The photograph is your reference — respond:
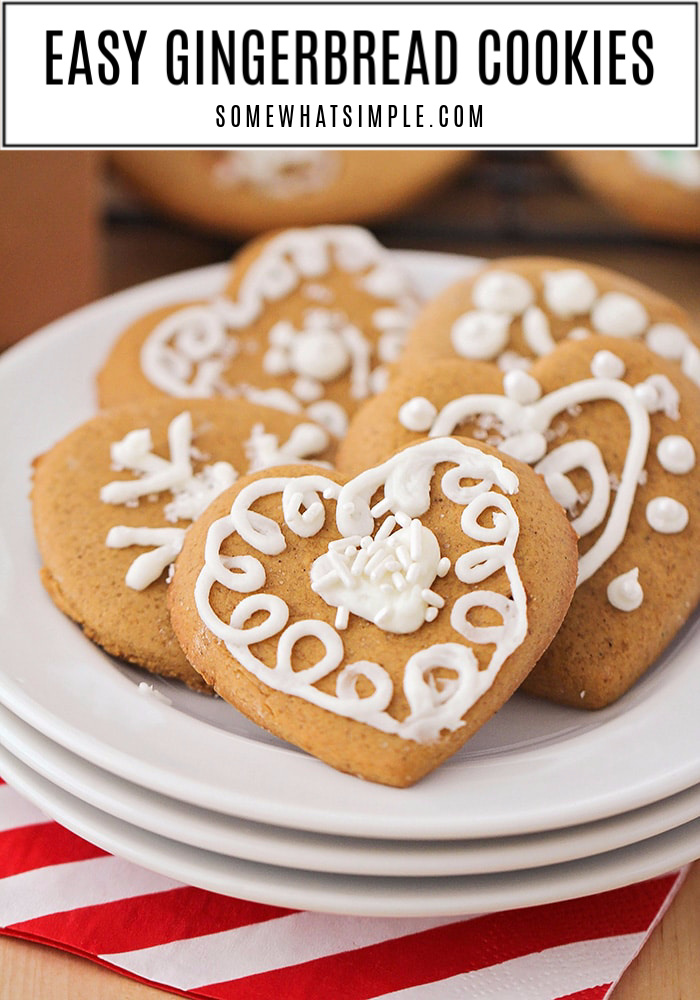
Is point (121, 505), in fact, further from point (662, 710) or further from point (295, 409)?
point (662, 710)

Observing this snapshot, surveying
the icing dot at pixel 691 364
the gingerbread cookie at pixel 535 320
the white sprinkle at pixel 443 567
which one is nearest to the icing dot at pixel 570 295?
the gingerbread cookie at pixel 535 320

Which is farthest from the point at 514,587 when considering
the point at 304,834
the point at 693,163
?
the point at 693,163

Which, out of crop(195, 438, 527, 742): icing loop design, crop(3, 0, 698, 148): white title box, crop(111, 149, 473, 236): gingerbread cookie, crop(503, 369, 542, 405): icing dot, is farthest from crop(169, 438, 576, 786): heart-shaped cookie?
crop(111, 149, 473, 236): gingerbread cookie

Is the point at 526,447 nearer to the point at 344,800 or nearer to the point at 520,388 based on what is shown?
the point at 520,388

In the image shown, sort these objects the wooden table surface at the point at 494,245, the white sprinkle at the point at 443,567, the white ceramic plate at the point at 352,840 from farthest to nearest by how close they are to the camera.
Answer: the wooden table surface at the point at 494,245 < the white sprinkle at the point at 443,567 < the white ceramic plate at the point at 352,840

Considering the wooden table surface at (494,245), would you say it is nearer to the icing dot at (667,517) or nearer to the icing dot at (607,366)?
the icing dot at (607,366)

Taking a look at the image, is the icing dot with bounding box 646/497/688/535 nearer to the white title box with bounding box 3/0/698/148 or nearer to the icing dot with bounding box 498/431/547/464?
the icing dot with bounding box 498/431/547/464

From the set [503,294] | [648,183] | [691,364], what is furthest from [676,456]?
[648,183]

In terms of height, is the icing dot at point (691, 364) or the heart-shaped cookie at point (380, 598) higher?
the icing dot at point (691, 364)
